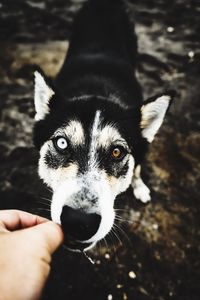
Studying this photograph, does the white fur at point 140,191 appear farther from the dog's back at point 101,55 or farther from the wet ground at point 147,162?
the dog's back at point 101,55

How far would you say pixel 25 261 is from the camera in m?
1.61

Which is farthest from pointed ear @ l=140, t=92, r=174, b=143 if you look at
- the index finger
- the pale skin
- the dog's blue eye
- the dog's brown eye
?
the pale skin

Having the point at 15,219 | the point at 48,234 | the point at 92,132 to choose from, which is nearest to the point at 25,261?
the point at 48,234

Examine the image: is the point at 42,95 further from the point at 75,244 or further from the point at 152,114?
the point at 75,244

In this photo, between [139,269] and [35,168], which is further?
[35,168]

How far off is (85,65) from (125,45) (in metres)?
0.94

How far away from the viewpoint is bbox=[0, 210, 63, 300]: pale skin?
5.03 ft

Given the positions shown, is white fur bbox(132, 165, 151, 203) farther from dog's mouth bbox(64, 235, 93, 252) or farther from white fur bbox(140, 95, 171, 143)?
dog's mouth bbox(64, 235, 93, 252)

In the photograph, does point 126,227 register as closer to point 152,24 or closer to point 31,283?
point 31,283

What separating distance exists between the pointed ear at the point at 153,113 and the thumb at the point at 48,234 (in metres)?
1.64

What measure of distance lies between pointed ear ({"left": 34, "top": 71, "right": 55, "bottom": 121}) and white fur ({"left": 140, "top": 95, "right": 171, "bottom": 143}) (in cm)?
95

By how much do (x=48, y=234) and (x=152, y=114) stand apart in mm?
1802

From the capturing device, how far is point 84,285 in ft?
11.5

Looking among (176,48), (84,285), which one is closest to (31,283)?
(84,285)
